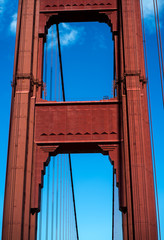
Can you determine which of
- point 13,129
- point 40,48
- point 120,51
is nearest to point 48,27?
point 40,48

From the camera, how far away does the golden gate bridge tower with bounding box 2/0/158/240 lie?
13156 mm

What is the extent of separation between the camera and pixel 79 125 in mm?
15141

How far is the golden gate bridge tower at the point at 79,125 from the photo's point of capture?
Result: 43.2ft

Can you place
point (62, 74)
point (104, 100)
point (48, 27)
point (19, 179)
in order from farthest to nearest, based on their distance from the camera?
1. point (62, 74)
2. point (48, 27)
3. point (104, 100)
4. point (19, 179)

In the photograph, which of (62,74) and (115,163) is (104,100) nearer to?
(115,163)

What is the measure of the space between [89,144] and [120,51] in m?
4.14

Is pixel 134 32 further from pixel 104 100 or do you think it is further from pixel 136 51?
pixel 104 100

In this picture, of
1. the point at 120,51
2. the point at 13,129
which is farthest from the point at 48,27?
the point at 13,129

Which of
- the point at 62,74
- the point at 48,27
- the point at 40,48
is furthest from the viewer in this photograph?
the point at 62,74

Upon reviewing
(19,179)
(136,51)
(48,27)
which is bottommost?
(19,179)

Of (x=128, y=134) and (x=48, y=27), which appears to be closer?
(x=128, y=134)

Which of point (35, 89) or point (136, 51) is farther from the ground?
point (136, 51)

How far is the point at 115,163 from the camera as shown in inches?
567

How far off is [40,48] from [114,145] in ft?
17.1
